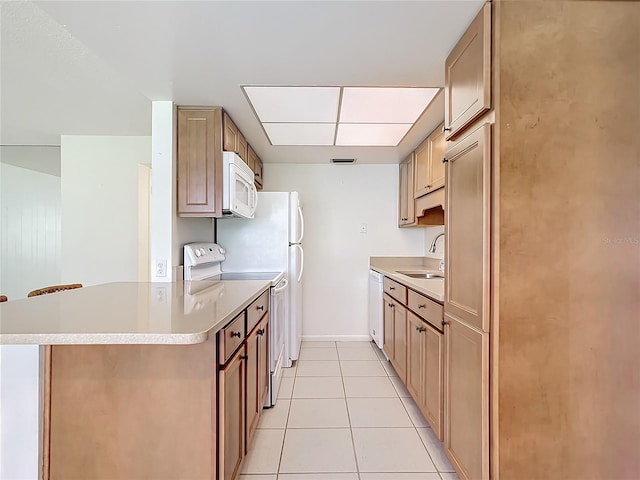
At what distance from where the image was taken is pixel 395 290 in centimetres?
260

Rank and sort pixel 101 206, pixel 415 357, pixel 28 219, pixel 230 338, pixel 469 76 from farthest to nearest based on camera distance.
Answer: pixel 28 219 → pixel 101 206 → pixel 415 357 → pixel 469 76 → pixel 230 338

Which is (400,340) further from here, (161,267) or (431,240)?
(161,267)

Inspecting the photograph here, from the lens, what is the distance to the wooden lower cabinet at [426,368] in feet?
5.42

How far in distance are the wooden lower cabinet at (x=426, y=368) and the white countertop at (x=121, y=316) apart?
99 cm

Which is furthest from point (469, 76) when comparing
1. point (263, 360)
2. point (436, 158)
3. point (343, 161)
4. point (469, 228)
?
point (343, 161)

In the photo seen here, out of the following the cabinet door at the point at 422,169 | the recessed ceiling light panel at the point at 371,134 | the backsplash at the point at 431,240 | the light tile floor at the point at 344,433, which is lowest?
the light tile floor at the point at 344,433

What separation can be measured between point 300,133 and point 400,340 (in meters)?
1.84

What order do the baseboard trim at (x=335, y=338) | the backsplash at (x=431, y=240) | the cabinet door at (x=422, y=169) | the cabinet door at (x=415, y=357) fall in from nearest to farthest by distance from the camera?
the cabinet door at (x=415, y=357)
the cabinet door at (x=422, y=169)
the backsplash at (x=431, y=240)
the baseboard trim at (x=335, y=338)

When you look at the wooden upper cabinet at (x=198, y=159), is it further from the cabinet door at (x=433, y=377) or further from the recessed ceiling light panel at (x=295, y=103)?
the cabinet door at (x=433, y=377)

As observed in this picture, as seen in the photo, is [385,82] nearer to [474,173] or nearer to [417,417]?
[474,173]

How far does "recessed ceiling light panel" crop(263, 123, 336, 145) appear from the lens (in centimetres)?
249

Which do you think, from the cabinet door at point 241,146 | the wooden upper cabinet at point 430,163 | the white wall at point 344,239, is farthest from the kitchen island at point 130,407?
the white wall at point 344,239

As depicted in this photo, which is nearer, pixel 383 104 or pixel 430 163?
pixel 383 104

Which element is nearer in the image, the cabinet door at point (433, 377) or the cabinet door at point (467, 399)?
the cabinet door at point (467, 399)
